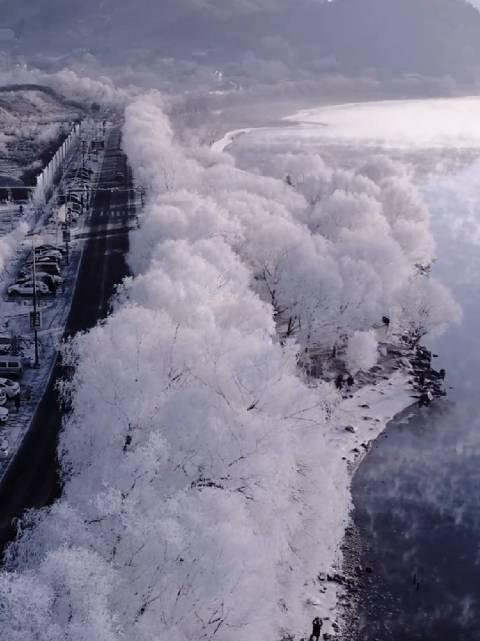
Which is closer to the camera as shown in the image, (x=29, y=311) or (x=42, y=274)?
(x=29, y=311)

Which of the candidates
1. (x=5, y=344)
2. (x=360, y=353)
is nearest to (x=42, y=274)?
(x=5, y=344)

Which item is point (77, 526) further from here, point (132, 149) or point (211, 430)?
point (132, 149)

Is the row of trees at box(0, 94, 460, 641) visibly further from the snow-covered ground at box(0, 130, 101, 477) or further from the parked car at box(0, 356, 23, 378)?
the parked car at box(0, 356, 23, 378)

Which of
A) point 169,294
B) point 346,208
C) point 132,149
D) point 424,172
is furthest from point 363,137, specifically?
point 169,294

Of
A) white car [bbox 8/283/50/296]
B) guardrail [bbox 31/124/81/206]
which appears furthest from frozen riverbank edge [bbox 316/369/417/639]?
guardrail [bbox 31/124/81/206]

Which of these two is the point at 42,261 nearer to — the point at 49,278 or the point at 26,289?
the point at 49,278

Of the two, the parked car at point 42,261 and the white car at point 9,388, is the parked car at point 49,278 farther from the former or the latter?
the white car at point 9,388
